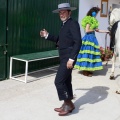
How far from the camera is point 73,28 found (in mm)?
3883

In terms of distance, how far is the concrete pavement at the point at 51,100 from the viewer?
4203 millimetres

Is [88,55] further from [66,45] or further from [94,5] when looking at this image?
[94,5]

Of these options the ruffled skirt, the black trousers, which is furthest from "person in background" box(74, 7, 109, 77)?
the black trousers

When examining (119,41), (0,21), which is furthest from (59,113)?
(0,21)

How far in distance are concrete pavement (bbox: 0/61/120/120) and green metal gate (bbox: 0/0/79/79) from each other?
24.8 inches

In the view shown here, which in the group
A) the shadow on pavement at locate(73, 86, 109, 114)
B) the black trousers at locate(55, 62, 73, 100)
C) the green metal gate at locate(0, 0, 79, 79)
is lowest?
the shadow on pavement at locate(73, 86, 109, 114)

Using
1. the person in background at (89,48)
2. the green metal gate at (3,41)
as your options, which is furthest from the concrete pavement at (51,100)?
the person in background at (89,48)

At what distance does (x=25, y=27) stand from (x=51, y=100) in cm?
222

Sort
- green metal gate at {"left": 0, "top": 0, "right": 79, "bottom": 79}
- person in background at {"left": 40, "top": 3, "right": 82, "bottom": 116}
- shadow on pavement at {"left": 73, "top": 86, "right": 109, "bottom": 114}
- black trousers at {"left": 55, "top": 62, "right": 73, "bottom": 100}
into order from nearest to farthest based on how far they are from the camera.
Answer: person in background at {"left": 40, "top": 3, "right": 82, "bottom": 116} → black trousers at {"left": 55, "top": 62, "right": 73, "bottom": 100} → shadow on pavement at {"left": 73, "top": 86, "right": 109, "bottom": 114} → green metal gate at {"left": 0, "top": 0, "right": 79, "bottom": 79}

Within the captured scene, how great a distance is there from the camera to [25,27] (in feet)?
20.8

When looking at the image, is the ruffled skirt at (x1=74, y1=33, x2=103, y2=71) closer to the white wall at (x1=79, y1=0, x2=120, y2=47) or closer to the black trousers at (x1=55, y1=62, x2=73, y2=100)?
the white wall at (x1=79, y1=0, x2=120, y2=47)

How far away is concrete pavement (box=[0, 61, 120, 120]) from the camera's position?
13.8 feet

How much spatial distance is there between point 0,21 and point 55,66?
96.8 inches

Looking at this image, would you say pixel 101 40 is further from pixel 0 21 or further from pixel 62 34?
pixel 62 34
